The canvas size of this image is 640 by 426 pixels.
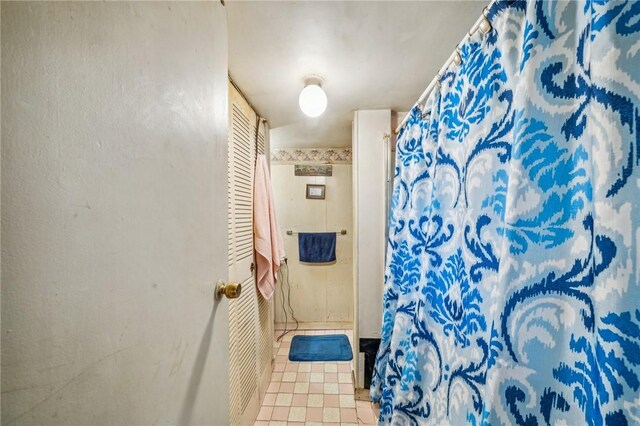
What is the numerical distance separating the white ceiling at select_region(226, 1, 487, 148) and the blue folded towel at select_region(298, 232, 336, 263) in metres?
1.46

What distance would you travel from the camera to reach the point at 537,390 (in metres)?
0.46

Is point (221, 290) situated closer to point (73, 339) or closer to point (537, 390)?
point (73, 339)

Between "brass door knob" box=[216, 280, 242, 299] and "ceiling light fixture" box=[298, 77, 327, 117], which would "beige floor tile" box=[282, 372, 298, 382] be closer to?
"brass door knob" box=[216, 280, 242, 299]

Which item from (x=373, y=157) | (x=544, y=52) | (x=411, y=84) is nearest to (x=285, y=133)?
(x=373, y=157)

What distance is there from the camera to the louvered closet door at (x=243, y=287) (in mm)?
1230

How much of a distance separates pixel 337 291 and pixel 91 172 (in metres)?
2.67

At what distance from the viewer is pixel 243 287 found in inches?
55.7

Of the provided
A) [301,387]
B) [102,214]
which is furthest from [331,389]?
[102,214]

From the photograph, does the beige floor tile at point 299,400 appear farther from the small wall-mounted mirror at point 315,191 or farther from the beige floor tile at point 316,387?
the small wall-mounted mirror at point 315,191

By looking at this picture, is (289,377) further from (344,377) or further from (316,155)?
(316,155)

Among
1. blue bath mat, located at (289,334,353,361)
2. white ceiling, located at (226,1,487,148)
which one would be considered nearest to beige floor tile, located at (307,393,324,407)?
blue bath mat, located at (289,334,353,361)

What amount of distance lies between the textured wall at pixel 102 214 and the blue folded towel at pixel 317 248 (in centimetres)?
212

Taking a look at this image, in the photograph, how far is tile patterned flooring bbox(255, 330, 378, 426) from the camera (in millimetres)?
1534

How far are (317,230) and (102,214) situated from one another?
2.43 metres
